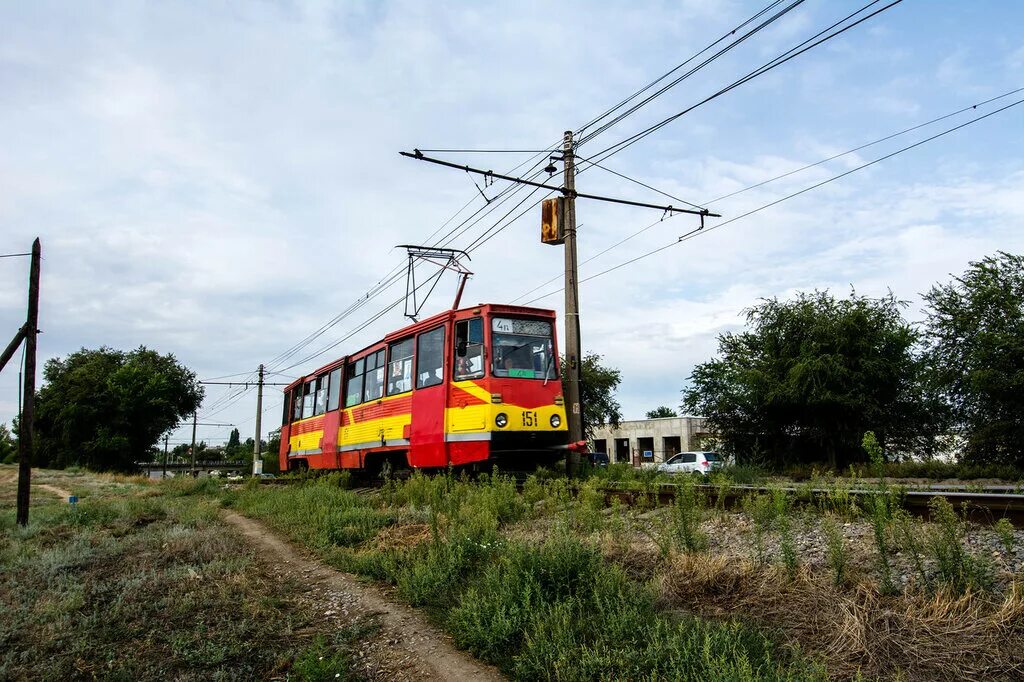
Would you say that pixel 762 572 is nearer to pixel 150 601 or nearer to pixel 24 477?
pixel 150 601

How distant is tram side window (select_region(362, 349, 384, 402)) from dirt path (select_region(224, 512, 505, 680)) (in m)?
8.16

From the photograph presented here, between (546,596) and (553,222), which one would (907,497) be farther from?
(553,222)

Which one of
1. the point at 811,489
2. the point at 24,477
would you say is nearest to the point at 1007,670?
the point at 811,489

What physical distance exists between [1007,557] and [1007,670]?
1.58 metres

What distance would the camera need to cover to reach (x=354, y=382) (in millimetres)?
18641

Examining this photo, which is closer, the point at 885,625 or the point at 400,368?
the point at 885,625

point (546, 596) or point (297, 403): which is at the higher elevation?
point (297, 403)

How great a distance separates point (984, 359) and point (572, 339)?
41.3 ft

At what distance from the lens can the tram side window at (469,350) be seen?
43.8 ft

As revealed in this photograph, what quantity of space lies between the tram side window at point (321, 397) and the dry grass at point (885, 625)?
17122 mm

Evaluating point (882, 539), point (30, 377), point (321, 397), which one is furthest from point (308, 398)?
point (882, 539)

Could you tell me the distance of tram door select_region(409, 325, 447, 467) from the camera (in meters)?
13.7

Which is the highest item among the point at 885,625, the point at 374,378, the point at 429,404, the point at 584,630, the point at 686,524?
the point at 374,378

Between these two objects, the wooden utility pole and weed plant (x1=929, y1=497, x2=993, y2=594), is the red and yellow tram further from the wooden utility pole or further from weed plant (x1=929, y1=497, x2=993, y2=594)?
weed plant (x1=929, y1=497, x2=993, y2=594)
